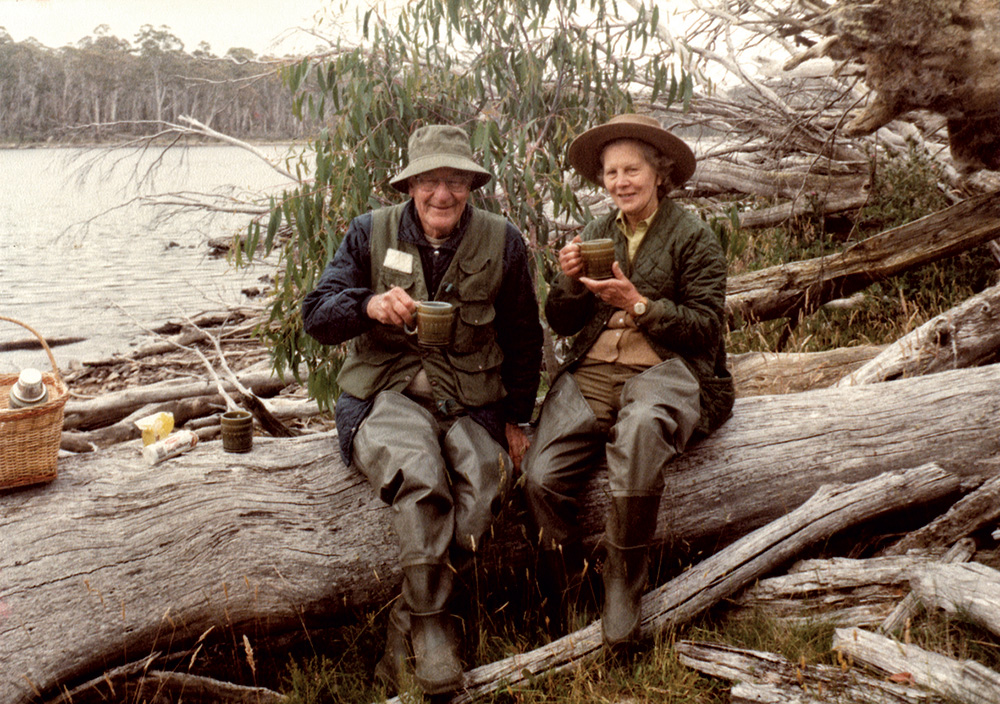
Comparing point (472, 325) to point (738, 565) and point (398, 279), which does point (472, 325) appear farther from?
point (738, 565)

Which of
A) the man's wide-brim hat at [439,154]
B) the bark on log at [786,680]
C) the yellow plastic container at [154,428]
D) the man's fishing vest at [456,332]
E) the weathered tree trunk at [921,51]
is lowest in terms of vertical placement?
the bark on log at [786,680]

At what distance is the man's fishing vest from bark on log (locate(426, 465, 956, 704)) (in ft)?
3.44

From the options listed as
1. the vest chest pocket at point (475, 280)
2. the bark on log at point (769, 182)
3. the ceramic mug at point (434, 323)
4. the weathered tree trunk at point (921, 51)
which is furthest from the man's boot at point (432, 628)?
the bark on log at point (769, 182)

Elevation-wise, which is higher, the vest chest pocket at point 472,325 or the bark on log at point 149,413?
the vest chest pocket at point 472,325

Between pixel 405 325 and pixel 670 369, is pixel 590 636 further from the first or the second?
pixel 405 325

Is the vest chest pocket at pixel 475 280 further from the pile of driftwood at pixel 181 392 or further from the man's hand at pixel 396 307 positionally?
the pile of driftwood at pixel 181 392

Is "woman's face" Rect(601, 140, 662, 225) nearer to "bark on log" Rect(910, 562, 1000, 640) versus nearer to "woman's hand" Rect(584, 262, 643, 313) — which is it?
"woman's hand" Rect(584, 262, 643, 313)

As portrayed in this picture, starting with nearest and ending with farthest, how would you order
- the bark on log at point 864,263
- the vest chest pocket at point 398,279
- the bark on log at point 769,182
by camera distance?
the vest chest pocket at point 398,279 → the bark on log at point 864,263 → the bark on log at point 769,182

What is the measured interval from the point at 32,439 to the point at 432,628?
5.77ft

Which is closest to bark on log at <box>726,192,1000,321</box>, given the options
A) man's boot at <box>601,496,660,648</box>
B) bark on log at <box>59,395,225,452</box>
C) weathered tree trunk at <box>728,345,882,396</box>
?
weathered tree trunk at <box>728,345,882,396</box>

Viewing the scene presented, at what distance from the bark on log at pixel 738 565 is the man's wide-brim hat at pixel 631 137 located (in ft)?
5.14

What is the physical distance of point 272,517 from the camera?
11.2ft

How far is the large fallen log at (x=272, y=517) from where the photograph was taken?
3.05 meters

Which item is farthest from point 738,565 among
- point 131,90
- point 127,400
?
point 131,90
